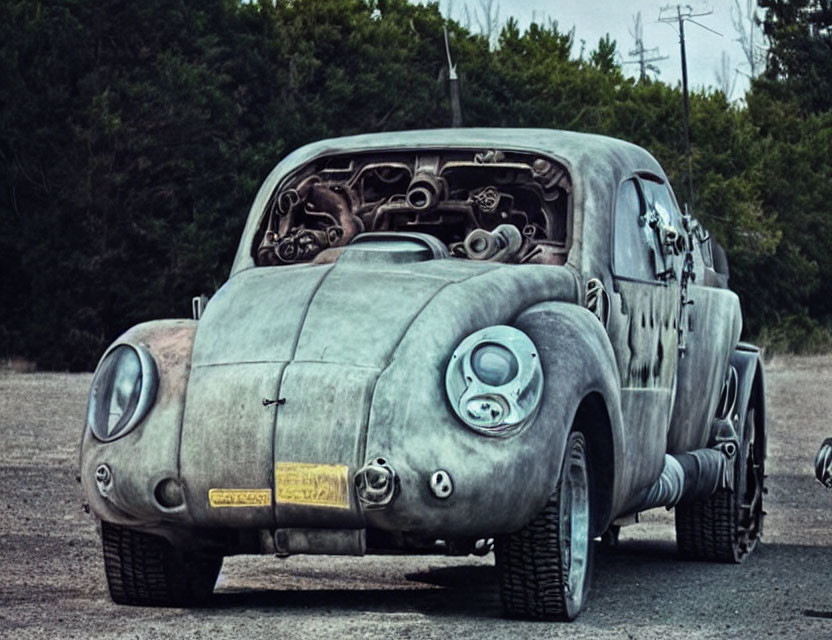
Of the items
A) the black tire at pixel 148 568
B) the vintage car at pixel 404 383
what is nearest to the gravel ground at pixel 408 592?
the black tire at pixel 148 568

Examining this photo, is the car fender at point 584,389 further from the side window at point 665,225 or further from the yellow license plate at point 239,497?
the side window at point 665,225

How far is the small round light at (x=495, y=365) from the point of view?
699 centimetres

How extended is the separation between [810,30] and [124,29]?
29.3 metres

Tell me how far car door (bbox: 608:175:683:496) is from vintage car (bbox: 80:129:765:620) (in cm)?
2

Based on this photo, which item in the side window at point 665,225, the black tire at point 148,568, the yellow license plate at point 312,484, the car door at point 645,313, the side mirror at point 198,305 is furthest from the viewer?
the side window at point 665,225

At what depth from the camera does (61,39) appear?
43219 mm

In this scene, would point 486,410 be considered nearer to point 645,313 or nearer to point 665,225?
point 645,313

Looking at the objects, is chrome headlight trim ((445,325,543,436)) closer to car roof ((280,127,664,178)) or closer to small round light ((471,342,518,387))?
small round light ((471,342,518,387))

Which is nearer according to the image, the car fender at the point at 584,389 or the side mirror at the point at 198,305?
the car fender at the point at 584,389

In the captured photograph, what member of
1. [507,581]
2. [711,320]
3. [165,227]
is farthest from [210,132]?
[507,581]

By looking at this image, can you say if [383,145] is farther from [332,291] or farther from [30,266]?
[30,266]

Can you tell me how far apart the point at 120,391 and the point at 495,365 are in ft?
4.44

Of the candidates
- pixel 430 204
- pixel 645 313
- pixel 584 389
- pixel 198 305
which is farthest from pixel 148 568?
pixel 645 313

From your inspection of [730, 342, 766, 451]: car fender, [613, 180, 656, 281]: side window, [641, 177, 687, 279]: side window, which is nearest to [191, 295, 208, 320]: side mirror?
[613, 180, 656, 281]: side window
